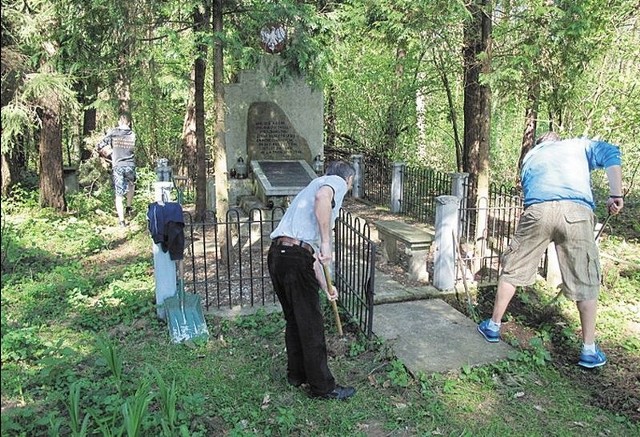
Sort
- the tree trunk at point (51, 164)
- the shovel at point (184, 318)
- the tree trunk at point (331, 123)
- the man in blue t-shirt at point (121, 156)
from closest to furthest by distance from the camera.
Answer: the shovel at point (184, 318) < the man in blue t-shirt at point (121, 156) < the tree trunk at point (51, 164) < the tree trunk at point (331, 123)

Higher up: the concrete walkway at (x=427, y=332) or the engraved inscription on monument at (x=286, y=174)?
the engraved inscription on monument at (x=286, y=174)

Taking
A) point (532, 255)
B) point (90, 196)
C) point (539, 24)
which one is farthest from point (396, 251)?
point (90, 196)

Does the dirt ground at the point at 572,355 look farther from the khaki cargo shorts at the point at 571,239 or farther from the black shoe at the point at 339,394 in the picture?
the black shoe at the point at 339,394

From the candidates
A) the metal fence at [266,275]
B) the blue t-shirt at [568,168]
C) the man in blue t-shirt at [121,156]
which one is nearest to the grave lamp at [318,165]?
the man in blue t-shirt at [121,156]

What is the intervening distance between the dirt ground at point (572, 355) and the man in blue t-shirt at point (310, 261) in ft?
2.74

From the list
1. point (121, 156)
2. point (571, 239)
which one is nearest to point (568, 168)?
point (571, 239)

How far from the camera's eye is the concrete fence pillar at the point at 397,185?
1044 cm

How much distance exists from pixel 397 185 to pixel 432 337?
625 cm

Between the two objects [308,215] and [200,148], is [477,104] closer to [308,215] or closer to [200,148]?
[200,148]

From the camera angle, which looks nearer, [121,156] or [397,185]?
[121,156]

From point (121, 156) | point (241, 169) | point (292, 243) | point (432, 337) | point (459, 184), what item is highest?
point (121, 156)

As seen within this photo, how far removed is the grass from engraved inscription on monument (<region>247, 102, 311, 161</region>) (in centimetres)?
508

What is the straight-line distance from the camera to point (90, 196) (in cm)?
1134

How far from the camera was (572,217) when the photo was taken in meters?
4.05
